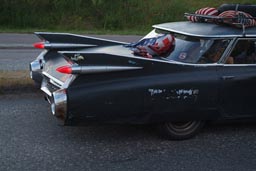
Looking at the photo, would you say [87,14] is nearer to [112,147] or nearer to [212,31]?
[212,31]

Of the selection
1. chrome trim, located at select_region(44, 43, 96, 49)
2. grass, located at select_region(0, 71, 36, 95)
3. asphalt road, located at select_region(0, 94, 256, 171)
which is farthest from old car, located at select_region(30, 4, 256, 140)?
grass, located at select_region(0, 71, 36, 95)

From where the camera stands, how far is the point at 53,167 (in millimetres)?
4480

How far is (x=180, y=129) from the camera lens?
5.28 meters

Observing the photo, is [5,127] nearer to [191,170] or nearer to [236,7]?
[191,170]

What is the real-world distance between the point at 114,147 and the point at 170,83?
2.94ft

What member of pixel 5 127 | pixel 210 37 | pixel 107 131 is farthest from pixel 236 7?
pixel 5 127

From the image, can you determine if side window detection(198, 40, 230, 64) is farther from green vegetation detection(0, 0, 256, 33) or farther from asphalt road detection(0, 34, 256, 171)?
green vegetation detection(0, 0, 256, 33)

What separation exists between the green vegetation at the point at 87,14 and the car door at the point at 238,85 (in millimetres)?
17431

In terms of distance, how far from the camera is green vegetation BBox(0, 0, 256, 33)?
2330cm

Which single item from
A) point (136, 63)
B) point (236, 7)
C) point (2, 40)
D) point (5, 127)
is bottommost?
point (2, 40)

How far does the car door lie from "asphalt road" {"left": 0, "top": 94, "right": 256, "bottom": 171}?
0.36 metres

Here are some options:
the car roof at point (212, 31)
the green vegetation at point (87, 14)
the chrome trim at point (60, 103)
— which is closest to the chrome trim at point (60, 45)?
the car roof at point (212, 31)

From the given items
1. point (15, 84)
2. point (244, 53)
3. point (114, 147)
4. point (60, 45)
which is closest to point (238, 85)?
point (244, 53)

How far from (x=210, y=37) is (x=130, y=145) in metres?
1.50
